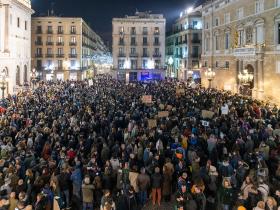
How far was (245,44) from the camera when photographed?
3969cm

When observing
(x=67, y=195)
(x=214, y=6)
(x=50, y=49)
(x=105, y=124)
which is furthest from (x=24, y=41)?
(x=67, y=195)

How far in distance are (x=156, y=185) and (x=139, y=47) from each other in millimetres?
64247

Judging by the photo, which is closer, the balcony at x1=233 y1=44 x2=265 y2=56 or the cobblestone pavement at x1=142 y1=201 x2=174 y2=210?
the cobblestone pavement at x1=142 y1=201 x2=174 y2=210

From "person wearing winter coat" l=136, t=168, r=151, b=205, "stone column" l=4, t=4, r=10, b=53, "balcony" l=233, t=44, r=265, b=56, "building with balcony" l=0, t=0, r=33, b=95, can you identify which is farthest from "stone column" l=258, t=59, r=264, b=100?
"stone column" l=4, t=4, r=10, b=53

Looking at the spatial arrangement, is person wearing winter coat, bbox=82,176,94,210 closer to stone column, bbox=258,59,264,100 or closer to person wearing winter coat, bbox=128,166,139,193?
person wearing winter coat, bbox=128,166,139,193

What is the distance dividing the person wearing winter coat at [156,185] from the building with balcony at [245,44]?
2417cm

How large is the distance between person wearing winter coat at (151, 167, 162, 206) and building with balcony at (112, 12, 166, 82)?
61562 millimetres

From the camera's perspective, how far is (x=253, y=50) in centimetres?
3653

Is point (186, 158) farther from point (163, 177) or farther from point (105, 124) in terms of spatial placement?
point (105, 124)

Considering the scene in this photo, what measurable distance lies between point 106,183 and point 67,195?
129cm

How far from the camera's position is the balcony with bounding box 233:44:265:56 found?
35.8m

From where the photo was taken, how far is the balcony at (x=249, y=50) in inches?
1410

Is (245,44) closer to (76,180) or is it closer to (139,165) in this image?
(139,165)

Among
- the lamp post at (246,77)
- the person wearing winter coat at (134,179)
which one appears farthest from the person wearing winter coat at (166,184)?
the lamp post at (246,77)
